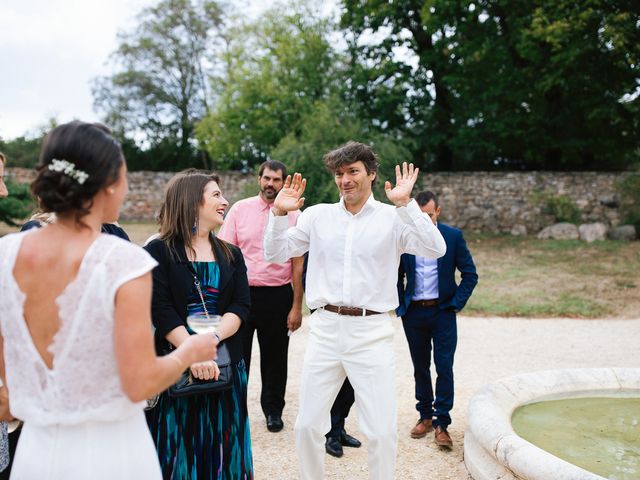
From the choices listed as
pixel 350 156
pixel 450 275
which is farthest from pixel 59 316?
pixel 450 275

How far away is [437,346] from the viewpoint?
466 cm

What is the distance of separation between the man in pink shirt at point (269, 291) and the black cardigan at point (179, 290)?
1589 millimetres

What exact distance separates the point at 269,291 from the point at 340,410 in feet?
3.78

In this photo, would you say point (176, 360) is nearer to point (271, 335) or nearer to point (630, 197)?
point (271, 335)

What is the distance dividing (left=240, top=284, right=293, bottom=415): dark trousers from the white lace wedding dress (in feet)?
10.3

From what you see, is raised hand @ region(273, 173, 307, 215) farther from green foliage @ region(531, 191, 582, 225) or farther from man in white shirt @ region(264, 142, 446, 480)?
green foliage @ region(531, 191, 582, 225)

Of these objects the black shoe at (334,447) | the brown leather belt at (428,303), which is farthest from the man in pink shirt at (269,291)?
the brown leather belt at (428,303)

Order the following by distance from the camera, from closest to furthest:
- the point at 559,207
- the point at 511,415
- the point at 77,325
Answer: the point at 77,325, the point at 511,415, the point at 559,207

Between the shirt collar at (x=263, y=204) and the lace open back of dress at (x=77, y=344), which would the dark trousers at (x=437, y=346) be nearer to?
the shirt collar at (x=263, y=204)

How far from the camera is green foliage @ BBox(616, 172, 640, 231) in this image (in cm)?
1852

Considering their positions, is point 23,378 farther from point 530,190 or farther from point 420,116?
point 420,116

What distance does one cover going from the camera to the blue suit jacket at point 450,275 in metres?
4.62

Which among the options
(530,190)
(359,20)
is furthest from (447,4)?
(530,190)

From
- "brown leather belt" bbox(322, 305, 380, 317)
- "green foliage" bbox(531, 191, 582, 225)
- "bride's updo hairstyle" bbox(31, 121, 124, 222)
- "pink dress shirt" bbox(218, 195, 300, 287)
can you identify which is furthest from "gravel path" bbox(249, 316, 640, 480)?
"green foliage" bbox(531, 191, 582, 225)
